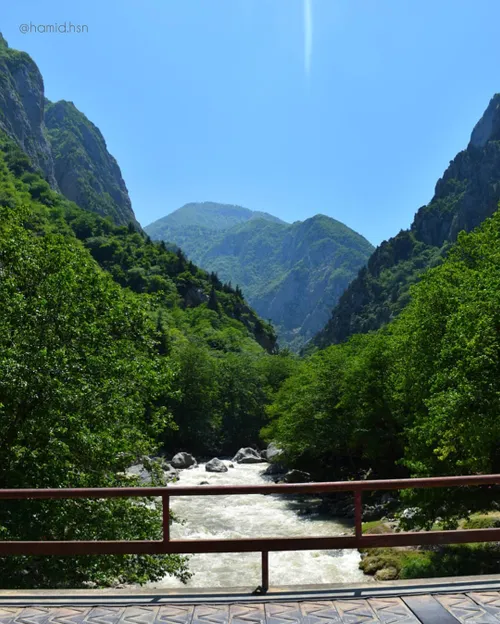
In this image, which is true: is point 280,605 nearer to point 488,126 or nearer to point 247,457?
point 247,457

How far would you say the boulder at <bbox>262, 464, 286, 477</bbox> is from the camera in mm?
44022

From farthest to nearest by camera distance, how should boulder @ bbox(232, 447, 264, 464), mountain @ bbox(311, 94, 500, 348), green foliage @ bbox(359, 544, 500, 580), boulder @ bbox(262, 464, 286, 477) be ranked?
1. mountain @ bbox(311, 94, 500, 348)
2. boulder @ bbox(232, 447, 264, 464)
3. boulder @ bbox(262, 464, 286, 477)
4. green foliage @ bbox(359, 544, 500, 580)

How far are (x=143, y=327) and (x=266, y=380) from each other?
58.2 m

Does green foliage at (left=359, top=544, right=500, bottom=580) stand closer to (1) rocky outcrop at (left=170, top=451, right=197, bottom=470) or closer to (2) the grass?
(2) the grass

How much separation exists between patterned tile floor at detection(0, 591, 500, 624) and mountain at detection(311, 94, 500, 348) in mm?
137757

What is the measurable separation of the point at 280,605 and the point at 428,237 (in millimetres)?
174400

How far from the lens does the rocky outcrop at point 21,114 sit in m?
172

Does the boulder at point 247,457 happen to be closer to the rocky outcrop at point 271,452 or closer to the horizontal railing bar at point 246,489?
the rocky outcrop at point 271,452

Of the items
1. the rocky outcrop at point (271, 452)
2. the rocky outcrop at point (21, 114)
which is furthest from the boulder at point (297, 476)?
the rocky outcrop at point (21, 114)

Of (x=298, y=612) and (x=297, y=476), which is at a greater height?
(x=298, y=612)

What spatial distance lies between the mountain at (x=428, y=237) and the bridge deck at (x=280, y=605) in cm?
13749

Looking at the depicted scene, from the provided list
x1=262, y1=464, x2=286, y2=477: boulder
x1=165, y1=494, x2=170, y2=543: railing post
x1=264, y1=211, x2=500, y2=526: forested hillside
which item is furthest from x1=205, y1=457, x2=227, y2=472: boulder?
x1=165, y1=494, x2=170, y2=543: railing post

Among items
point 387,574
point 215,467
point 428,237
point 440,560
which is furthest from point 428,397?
point 428,237

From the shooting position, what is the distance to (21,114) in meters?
183
